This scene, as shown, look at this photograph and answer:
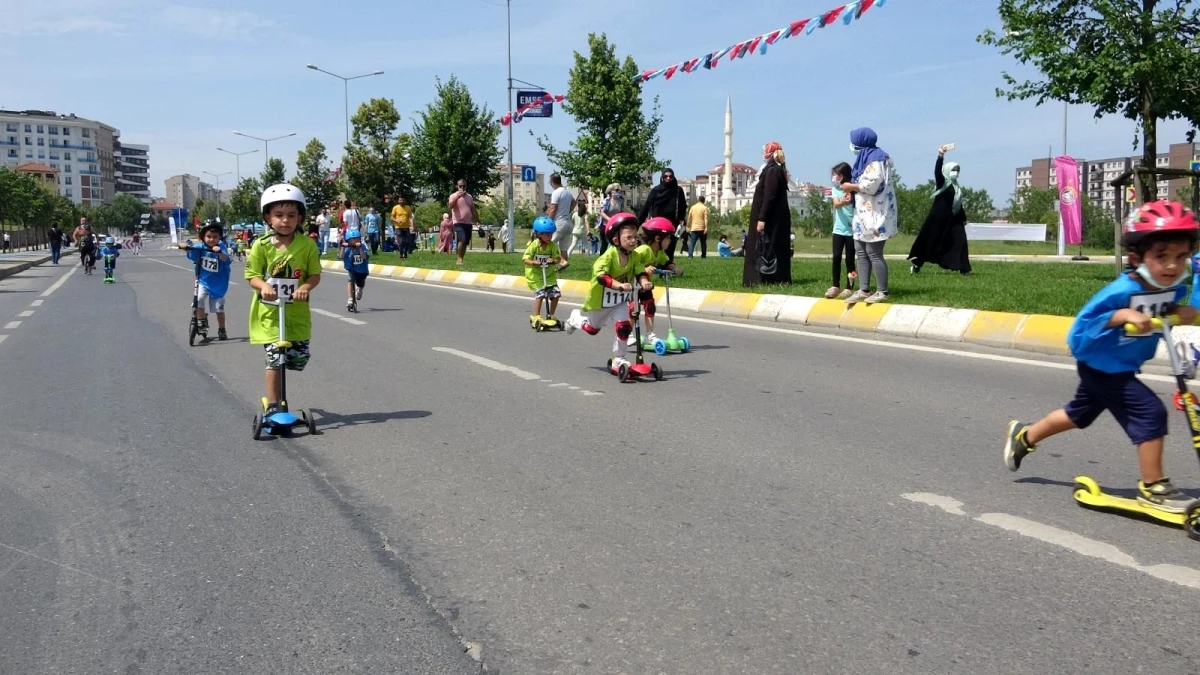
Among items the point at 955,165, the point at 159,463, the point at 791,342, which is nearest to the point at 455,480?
the point at 159,463

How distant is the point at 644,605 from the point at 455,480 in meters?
2.00

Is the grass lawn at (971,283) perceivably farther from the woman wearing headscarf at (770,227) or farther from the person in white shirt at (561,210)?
the person in white shirt at (561,210)

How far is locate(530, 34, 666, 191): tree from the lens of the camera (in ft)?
122

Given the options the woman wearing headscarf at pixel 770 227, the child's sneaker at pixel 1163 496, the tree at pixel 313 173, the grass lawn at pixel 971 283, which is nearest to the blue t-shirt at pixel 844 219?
the grass lawn at pixel 971 283

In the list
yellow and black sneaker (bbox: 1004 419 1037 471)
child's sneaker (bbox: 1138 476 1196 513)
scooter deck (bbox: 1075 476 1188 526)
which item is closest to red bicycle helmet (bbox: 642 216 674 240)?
yellow and black sneaker (bbox: 1004 419 1037 471)

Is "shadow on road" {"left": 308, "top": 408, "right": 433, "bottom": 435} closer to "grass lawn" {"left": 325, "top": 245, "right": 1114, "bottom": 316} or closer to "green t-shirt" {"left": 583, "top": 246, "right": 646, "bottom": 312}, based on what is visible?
"green t-shirt" {"left": 583, "top": 246, "right": 646, "bottom": 312}

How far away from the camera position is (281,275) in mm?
6723

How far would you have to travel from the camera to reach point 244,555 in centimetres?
426

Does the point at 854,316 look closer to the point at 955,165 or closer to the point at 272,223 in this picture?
the point at 955,165

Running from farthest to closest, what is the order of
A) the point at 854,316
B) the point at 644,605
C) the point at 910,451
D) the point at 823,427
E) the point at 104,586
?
Result: the point at 854,316 < the point at 823,427 < the point at 910,451 < the point at 104,586 < the point at 644,605

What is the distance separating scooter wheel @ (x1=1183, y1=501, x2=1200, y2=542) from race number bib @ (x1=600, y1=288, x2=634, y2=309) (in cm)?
517

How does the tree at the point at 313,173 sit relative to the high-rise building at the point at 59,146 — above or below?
below

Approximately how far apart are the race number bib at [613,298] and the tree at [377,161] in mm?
37883

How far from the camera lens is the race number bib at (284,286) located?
6.64m
